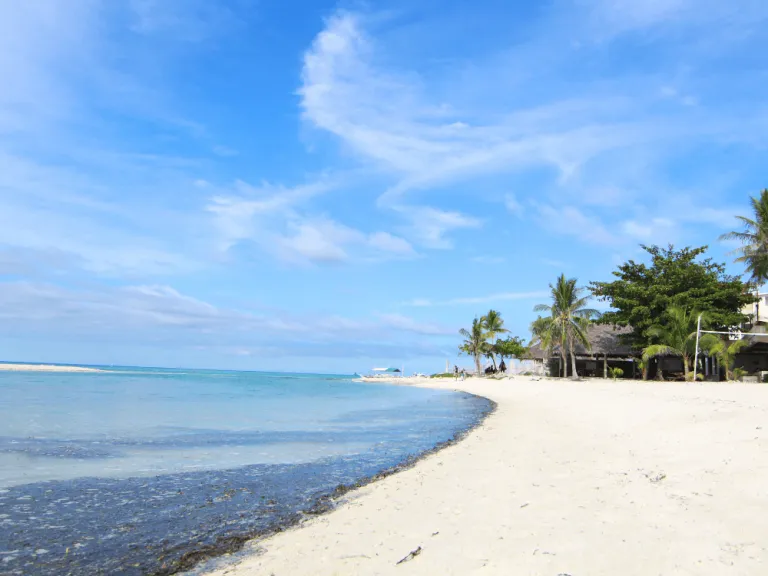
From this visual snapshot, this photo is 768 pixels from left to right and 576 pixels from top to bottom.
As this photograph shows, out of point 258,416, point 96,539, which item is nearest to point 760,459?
point 96,539

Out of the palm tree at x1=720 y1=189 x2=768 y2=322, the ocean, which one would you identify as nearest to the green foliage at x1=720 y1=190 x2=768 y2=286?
the palm tree at x1=720 y1=189 x2=768 y2=322

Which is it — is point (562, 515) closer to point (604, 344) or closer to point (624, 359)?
point (604, 344)

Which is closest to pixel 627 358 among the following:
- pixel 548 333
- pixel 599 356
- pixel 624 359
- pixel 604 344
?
pixel 624 359

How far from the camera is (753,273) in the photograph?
32844 millimetres

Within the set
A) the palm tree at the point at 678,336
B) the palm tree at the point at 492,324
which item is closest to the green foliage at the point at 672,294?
the palm tree at the point at 678,336

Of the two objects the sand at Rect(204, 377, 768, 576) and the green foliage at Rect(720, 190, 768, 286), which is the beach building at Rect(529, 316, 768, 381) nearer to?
the green foliage at Rect(720, 190, 768, 286)

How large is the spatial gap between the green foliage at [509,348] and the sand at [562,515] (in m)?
48.2

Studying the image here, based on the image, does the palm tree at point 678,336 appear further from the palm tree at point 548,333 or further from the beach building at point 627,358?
the palm tree at point 548,333

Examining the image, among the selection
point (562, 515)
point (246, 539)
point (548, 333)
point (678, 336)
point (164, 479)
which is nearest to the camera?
point (562, 515)

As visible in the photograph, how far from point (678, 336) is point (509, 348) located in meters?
27.4

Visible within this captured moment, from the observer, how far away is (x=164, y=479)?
28.8ft

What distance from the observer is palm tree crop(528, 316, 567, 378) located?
39.0 metres

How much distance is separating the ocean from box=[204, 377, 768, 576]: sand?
0.97 meters

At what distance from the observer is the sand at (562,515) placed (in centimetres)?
434
